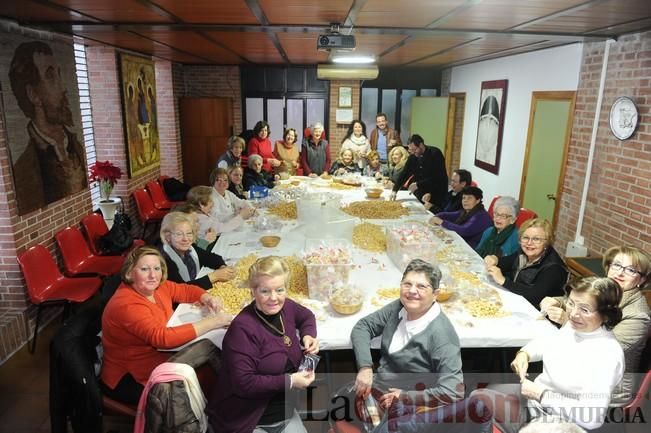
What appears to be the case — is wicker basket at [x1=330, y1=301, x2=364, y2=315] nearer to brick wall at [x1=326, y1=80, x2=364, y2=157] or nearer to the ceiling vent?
the ceiling vent

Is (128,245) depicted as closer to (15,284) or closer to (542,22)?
(15,284)

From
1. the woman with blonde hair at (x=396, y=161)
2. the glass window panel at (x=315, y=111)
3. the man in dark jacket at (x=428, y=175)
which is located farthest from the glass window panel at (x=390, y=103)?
the man in dark jacket at (x=428, y=175)

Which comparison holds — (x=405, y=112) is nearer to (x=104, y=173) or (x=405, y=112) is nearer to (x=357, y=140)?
(x=357, y=140)

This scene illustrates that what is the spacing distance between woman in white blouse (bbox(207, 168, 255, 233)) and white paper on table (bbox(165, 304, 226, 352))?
5.63 ft

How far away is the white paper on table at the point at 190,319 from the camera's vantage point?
264 cm

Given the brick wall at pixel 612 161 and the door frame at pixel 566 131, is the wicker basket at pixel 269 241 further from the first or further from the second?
the door frame at pixel 566 131

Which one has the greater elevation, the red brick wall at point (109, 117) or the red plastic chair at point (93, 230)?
the red brick wall at point (109, 117)

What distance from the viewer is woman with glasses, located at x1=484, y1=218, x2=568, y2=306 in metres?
3.08

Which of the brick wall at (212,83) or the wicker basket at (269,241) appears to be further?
the brick wall at (212,83)

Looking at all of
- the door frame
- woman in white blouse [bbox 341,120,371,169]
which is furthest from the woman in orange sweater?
woman in white blouse [bbox 341,120,371,169]

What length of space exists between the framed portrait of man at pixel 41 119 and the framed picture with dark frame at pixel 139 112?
55.0 inches

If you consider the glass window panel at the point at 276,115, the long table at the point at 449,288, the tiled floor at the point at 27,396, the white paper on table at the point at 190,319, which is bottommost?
the tiled floor at the point at 27,396

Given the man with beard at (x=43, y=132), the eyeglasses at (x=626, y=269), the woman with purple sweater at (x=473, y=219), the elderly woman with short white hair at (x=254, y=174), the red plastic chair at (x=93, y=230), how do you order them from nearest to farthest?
the eyeglasses at (x=626, y=269) → the man with beard at (x=43, y=132) → the woman with purple sweater at (x=473, y=219) → the red plastic chair at (x=93, y=230) → the elderly woman with short white hair at (x=254, y=174)

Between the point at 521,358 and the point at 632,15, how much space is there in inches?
120
